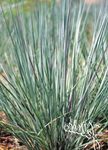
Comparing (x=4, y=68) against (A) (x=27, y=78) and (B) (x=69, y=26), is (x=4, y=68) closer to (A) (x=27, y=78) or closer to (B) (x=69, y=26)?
(A) (x=27, y=78)

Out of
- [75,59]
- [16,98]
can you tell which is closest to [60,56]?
[75,59]

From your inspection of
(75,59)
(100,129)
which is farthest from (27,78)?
(100,129)

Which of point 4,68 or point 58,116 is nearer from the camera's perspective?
point 58,116

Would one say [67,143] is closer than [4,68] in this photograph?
Yes

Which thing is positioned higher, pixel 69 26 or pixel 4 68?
pixel 69 26

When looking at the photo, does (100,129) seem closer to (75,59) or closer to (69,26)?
(75,59)

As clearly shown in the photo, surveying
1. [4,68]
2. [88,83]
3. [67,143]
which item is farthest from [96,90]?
[4,68]

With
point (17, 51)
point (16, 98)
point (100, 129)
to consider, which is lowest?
point (100, 129)

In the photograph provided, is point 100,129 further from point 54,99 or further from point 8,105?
point 8,105

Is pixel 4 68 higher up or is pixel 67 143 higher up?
pixel 4 68
